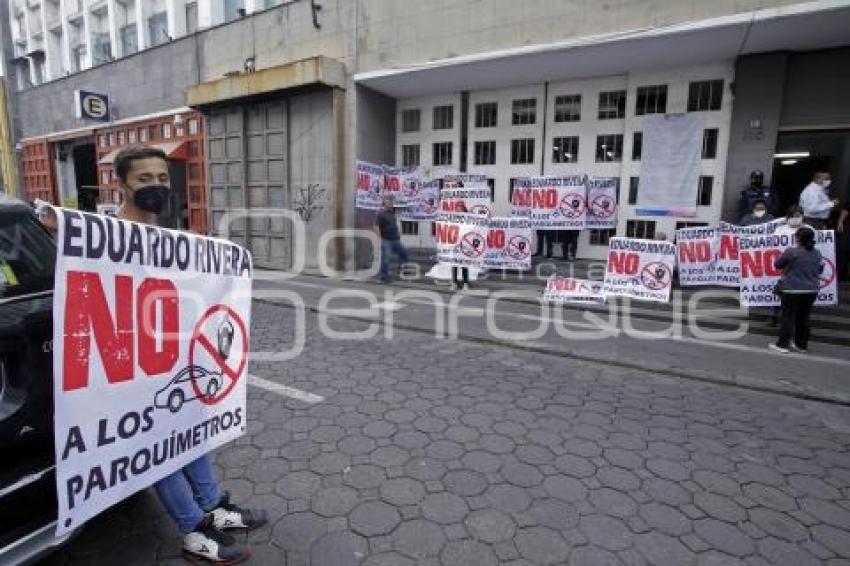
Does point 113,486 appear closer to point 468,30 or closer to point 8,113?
point 468,30

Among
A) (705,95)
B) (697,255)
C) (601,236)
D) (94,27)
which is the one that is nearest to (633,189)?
(601,236)

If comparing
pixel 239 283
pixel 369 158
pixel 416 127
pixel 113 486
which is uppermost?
pixel 416 127

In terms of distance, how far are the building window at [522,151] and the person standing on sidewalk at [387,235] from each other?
3.23 meters

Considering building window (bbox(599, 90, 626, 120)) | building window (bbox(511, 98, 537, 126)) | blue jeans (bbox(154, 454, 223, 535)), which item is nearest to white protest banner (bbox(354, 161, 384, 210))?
building window (bbox(511, 98, 537, 126))

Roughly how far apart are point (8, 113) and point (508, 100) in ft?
79.5

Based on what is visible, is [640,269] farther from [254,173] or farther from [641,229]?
[254,173]

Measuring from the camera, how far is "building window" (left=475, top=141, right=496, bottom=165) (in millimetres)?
11664

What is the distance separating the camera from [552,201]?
10.2 metres

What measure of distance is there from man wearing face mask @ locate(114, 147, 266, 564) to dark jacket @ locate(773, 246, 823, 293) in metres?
6.70

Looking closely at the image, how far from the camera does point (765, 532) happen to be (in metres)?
2.83

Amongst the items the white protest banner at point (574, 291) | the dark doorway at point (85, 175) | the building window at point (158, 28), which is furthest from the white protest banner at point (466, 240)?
the dark doorway at point (85, 175)

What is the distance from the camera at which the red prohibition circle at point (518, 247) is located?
983 centimetres

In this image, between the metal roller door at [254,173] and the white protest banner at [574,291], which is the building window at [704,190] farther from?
the metal roller door at [254,173]

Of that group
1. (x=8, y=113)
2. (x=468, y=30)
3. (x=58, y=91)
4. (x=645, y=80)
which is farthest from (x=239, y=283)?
(x=8, y=113)
